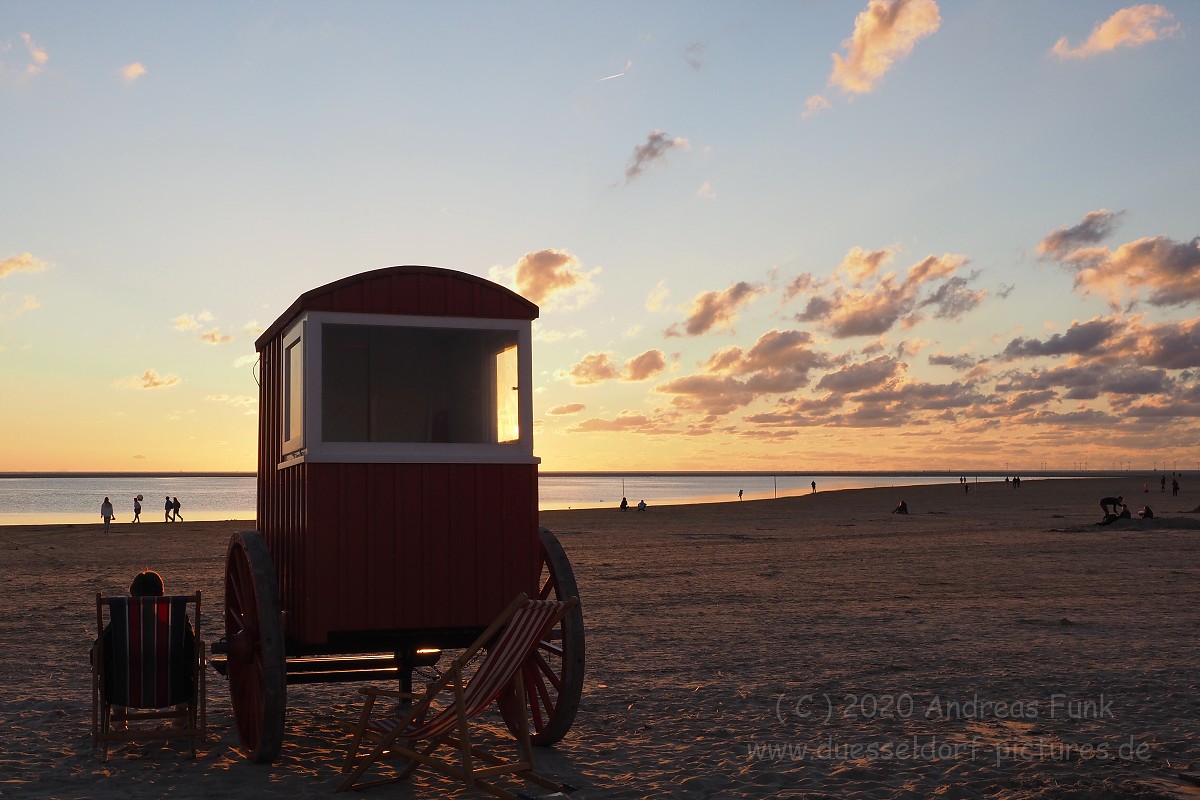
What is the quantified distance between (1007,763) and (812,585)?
10107mm

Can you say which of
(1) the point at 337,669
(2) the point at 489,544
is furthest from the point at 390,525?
(1) the point at 337,669

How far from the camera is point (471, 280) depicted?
6.92 m

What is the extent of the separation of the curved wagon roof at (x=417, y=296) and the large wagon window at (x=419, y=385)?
0.75ft

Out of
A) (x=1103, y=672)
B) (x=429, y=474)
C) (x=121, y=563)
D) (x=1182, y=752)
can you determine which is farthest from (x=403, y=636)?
(x=121, y=563)

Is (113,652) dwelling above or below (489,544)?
below

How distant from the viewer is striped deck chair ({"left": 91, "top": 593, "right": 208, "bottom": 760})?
646 cm

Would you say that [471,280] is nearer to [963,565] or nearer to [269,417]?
[269,417]

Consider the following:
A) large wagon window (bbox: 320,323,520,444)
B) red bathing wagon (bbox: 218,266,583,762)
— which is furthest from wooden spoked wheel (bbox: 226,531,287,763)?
large wagon window (bbox: 320,323,520,444)

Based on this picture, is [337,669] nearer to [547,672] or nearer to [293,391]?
[547,672]

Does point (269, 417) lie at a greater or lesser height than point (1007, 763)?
greater

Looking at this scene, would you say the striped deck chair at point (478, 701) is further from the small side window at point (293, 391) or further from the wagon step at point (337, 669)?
the small side window at point (293, 391)

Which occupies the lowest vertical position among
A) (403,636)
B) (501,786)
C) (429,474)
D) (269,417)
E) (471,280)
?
(501,786)

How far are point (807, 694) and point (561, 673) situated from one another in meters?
2.58

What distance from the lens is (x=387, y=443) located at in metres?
6.79
